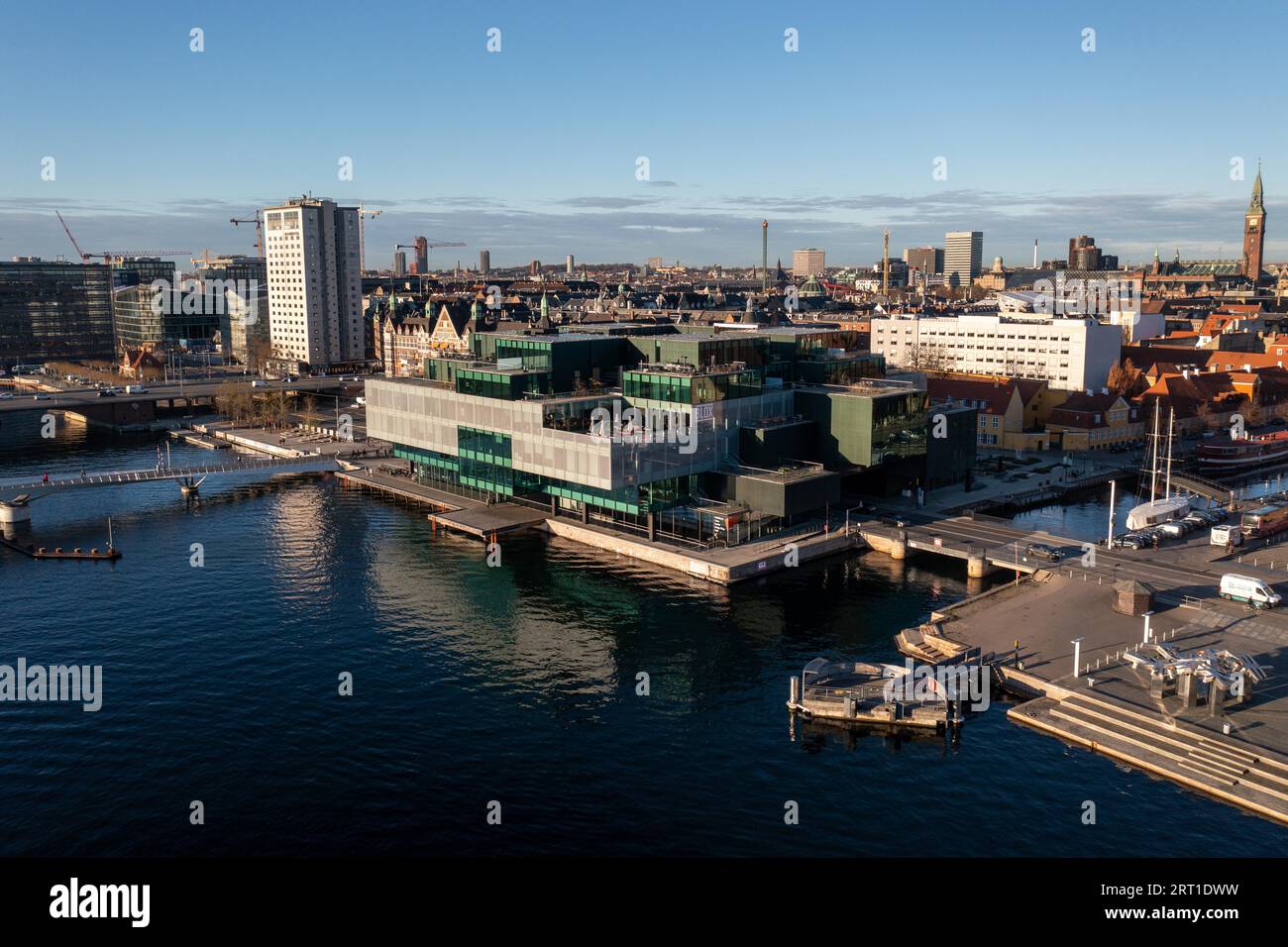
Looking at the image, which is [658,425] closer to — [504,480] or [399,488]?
[504,480]

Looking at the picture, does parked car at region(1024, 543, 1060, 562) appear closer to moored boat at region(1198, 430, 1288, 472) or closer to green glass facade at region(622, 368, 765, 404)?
green glass facade at region(622, 368, 765, 404)

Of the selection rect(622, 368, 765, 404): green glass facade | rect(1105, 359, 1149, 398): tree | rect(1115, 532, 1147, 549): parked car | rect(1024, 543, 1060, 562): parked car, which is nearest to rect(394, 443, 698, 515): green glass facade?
rect(622, 368, 765, 404): green glass facade

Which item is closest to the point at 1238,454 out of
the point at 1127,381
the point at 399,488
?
the point at 1127,381

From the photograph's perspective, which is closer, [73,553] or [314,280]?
[73,553]

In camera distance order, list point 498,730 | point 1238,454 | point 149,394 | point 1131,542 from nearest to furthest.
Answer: point 498,730 < point 1131,542 < point 1238,454 < point 149,394

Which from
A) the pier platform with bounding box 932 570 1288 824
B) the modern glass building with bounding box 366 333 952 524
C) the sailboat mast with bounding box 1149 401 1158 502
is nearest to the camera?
the pier platform with bounding box 932 570 1288 824

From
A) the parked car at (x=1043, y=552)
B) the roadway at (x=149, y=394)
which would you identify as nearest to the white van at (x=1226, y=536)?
the parked car at (x=1043, y=552)

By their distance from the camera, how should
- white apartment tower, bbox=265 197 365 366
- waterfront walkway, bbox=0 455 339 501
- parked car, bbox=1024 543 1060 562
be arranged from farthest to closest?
white apartment tower, bbox=265 197 365 366 < waterfront walkway, bbox=0 455 339 501 < parked car, bbox=1024 543 1060 562
